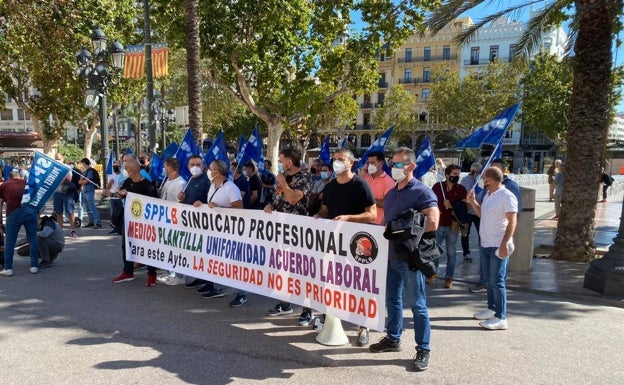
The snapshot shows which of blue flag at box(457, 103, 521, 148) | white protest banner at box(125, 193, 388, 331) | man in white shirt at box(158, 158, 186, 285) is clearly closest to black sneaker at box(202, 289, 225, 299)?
white protest banner at box(125, 193, 388, 331)

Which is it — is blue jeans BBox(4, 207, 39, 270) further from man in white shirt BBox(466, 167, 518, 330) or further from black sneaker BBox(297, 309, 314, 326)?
man in white shirt BBox(466, 167, 518, 330)

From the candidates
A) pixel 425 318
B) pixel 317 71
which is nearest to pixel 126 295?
pixel 425 318

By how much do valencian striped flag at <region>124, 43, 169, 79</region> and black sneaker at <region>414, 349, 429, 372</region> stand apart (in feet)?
37.2

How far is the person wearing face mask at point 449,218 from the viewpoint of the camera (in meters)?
6.23

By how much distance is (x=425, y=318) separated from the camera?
3.78 metres

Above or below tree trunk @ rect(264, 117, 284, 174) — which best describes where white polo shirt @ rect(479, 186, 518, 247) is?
below

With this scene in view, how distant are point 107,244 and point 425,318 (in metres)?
7.36

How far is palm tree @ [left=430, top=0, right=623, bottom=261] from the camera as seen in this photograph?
7293 mm

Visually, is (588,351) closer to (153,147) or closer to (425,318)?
(425,318)

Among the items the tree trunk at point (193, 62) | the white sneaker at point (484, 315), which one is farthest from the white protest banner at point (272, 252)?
the tree trunk at point (193, 62)

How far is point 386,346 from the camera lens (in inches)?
162

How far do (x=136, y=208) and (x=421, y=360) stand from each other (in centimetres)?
437

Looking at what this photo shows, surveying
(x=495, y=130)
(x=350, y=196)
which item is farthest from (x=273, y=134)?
(x=350, y=196)

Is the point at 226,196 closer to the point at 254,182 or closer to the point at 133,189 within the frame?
the point at 133,189
